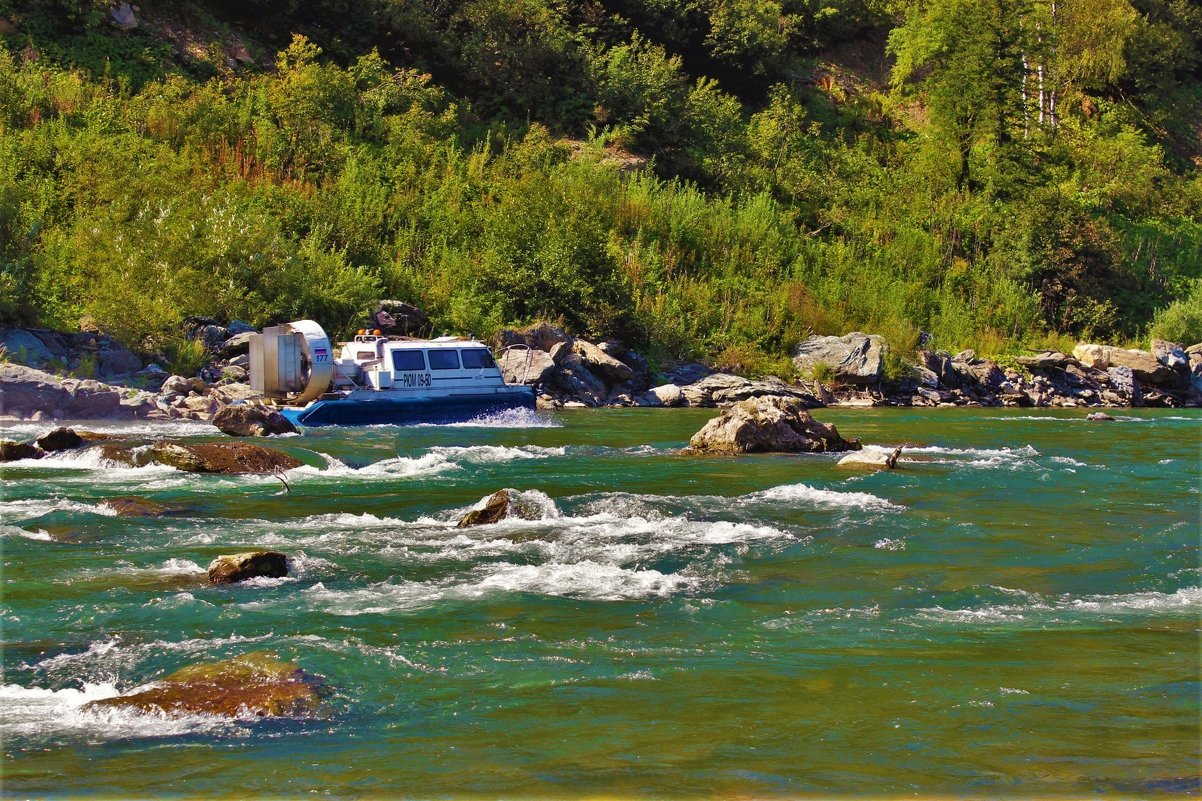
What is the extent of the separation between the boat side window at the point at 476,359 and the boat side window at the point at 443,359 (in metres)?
0.19

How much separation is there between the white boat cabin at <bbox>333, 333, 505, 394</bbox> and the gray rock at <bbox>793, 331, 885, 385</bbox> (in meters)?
11.2

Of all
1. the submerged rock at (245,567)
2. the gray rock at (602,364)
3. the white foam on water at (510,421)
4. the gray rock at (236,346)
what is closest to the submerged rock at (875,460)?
the white foam on water at (510,421)

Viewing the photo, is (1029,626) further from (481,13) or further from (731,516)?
(481,13)

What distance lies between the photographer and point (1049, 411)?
95.5ft

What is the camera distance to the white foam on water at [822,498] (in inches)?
535

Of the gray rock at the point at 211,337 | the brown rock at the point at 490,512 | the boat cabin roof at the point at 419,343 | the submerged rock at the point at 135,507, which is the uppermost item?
the gray rock at the point at 211,337

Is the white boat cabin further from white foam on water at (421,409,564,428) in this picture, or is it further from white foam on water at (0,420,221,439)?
white foam on water at (0,420,221,439)

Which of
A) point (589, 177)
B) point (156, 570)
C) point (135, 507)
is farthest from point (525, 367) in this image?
point (156, 570)

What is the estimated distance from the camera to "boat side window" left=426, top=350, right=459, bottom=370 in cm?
2286

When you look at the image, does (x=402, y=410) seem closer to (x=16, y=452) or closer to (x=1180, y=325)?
(x=16, y=452)

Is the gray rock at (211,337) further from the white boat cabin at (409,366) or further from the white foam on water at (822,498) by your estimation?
the white foam on water at (822,498)

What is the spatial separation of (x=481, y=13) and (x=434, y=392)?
23472mm

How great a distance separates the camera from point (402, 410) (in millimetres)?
22250

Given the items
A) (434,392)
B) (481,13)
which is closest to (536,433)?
(434,392)
